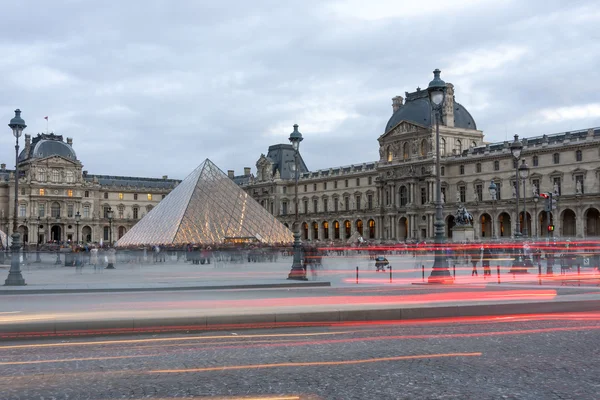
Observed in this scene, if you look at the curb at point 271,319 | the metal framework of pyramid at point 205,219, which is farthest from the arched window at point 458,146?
the curb at point 271,319

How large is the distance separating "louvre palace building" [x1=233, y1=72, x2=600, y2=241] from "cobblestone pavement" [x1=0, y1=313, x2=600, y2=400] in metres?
44.8

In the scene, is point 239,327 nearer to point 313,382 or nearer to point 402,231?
point 313,382

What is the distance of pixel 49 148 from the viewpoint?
325 ft

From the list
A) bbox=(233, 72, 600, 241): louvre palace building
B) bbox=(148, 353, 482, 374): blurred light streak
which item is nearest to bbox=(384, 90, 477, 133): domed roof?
bbox=(233, 72, 600, 241): louvre palace building

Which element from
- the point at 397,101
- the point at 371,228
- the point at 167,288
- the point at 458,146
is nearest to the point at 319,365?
the point at 167,288

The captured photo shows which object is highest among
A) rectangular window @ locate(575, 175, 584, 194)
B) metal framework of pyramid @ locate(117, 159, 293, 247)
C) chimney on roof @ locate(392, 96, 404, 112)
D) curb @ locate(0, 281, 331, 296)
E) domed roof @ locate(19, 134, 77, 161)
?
chimney on roof @ locate(392, 96, 404, 112)

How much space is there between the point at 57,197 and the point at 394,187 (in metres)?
47.5

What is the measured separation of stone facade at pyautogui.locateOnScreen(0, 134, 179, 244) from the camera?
96.1m

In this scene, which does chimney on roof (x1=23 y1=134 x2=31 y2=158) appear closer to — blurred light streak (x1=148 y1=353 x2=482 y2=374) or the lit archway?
the lit archway

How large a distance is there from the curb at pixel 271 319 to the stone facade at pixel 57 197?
3420 inches

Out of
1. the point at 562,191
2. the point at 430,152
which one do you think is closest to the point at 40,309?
the point at 562,191

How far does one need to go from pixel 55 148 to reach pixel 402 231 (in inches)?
1990

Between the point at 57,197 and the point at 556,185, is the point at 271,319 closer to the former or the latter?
the point at 556,185

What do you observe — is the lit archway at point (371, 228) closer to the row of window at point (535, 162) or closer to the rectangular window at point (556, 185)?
the row of window at point (535, 162)
